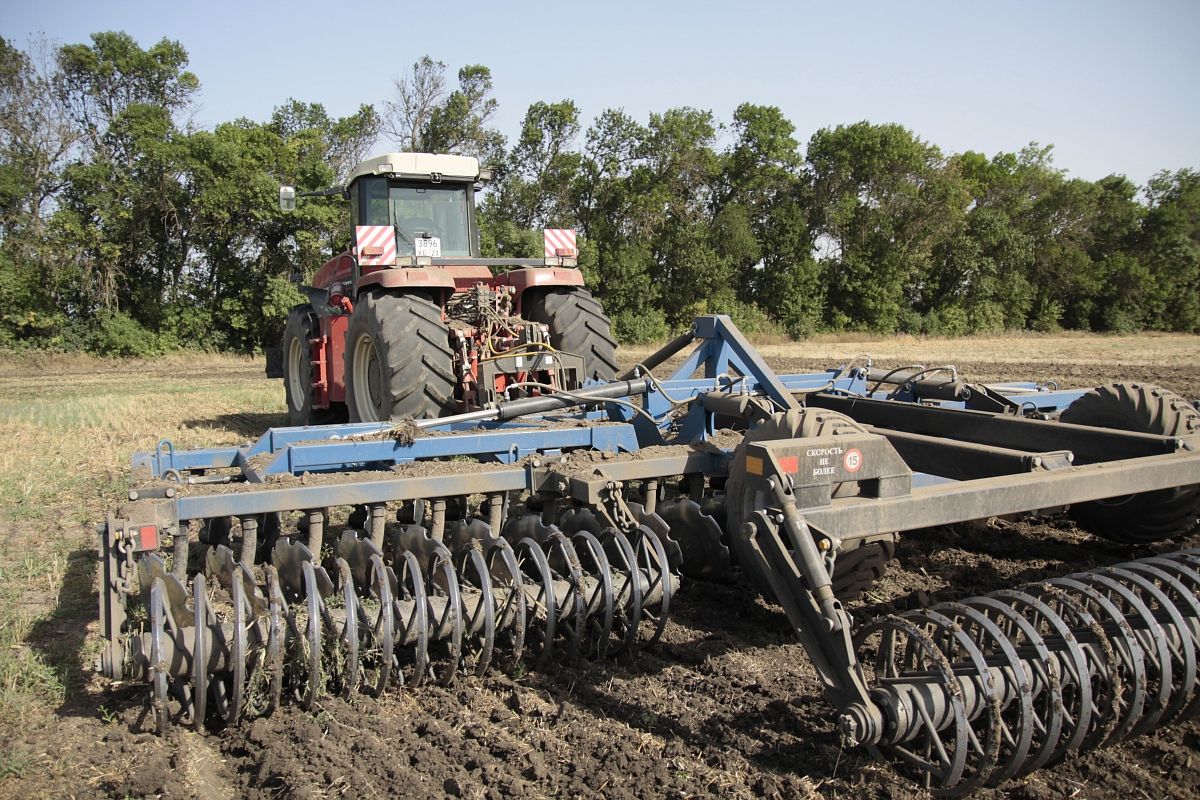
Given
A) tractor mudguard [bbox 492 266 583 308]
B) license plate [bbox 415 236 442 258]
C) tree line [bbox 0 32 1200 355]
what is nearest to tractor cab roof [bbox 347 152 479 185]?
license plate [bbox 415 236 442 258]

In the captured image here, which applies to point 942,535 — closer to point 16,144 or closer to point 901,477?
point 901,477

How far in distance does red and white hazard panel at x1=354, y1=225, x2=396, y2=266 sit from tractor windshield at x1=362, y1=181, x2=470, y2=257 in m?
0.77

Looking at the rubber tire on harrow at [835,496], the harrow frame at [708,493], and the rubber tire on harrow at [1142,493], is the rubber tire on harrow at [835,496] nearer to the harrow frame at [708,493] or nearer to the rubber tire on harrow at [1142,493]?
the harrow frame at [708,493]

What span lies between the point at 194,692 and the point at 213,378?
1460 centimetres

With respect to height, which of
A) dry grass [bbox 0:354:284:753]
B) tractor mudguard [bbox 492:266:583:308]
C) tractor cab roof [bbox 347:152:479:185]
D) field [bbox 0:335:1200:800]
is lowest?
field [bbox 0:335:1200:800]

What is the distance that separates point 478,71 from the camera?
86.4 feet

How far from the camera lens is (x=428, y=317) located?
5.79 m

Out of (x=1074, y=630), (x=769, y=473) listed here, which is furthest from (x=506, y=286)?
(x=1074, y=630)

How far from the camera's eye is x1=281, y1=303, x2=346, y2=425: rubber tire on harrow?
8085mm

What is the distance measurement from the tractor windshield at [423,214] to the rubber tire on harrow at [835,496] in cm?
478

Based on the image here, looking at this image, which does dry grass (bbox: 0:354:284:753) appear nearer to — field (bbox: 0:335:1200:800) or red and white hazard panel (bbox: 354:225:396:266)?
field (bbox: 0:335:1200:800)

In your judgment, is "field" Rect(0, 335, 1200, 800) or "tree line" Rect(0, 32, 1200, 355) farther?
"tree line" Rect(0, 32, 1200, 355)

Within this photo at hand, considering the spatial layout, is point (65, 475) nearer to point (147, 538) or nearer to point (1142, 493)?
point (147, 538)

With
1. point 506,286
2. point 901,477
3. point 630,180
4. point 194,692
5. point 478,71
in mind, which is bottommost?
point 194,692
